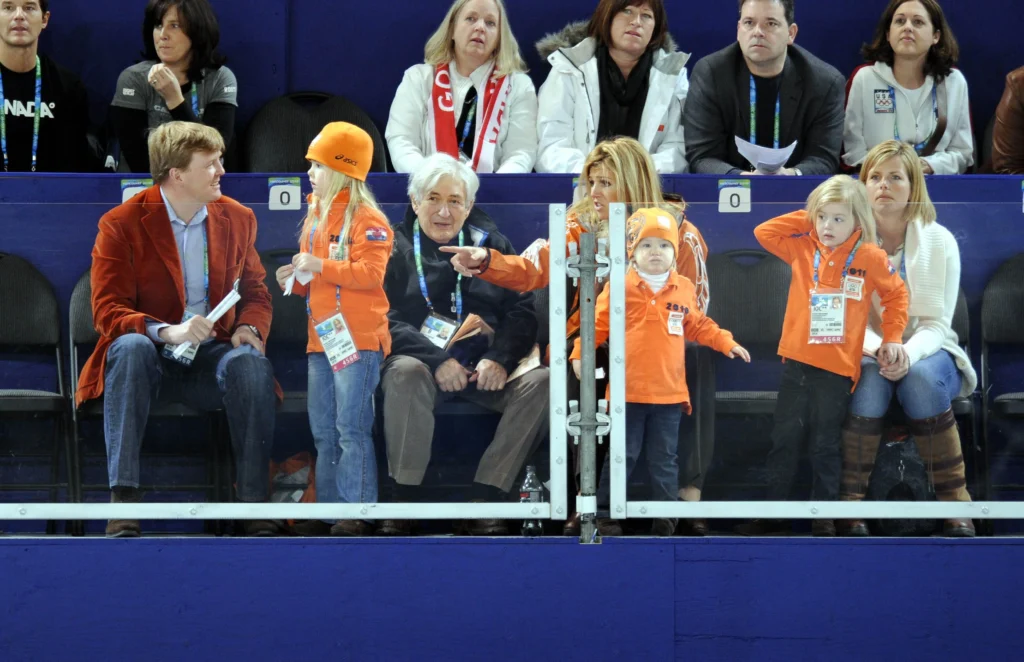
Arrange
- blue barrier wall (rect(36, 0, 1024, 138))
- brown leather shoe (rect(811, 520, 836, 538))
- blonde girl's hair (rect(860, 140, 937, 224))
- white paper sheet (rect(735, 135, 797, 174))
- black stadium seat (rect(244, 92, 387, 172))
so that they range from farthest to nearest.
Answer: blue barrier wall (rect(36, 0, 1024, 138)), black stadium seat (rect(244, 92, 387, 172)), white paper sheet (rect(735, 135, 797, 174)), blonde girl's hair (rect(860, 140, 937, 224)), brown leather shoe (rect(811, 520, 836, 538))

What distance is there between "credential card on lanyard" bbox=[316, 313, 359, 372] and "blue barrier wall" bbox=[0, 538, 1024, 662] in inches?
18.6

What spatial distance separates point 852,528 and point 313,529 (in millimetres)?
1357

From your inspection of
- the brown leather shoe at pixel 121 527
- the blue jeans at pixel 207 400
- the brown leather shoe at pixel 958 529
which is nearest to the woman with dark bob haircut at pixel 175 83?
the blue jeans at pixel 207 400

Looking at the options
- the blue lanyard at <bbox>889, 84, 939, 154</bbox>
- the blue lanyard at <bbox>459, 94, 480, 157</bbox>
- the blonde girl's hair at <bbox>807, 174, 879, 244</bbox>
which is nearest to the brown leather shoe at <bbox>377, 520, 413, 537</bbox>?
the blonde girl's hair at <bbox>807, 174, 879, 244</bbox>

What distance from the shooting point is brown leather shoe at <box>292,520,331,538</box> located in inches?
129

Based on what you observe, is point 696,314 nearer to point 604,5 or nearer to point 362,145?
point 362,145

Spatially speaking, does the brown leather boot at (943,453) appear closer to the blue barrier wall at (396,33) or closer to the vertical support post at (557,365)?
the vertical support post at (557,365)

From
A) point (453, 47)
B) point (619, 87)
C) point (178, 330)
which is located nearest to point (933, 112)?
point (619, 87)

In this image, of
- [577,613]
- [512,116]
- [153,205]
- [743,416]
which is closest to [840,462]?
[743,416]

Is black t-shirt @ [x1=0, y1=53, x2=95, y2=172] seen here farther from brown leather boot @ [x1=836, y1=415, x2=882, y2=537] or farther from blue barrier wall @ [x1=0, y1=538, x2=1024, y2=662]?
brown leather boot @ [x1=836, y1=415, x2=882, y2=537]

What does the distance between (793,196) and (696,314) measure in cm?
109

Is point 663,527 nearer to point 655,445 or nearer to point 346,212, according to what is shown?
point 655,445

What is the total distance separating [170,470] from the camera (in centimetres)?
322

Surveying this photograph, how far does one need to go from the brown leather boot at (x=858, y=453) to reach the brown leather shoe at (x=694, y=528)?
1.13 feet
